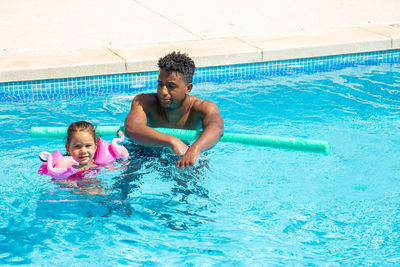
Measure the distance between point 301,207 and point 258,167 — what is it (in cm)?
87

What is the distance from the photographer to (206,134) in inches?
188

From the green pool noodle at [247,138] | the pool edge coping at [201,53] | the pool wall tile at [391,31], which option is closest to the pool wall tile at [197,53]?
the pool edge coping at [201,53]

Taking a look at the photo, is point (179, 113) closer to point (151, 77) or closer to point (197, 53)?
point (151, 77)

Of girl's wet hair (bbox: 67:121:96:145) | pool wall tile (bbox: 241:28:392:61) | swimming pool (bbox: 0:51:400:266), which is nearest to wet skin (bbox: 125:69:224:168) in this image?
swimming pool (bbox: 0:51:400:266)

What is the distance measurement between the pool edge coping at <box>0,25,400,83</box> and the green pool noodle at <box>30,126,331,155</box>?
2398 mm

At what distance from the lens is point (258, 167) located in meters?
5.67

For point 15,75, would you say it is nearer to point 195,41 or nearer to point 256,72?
point 195,41

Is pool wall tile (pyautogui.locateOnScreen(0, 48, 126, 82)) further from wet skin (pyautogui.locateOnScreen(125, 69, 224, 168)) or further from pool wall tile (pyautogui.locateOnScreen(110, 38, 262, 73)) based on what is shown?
wet skin (pyautogui.locateOnScreen(125, 69, 224, 168))

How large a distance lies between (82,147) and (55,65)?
118 inches

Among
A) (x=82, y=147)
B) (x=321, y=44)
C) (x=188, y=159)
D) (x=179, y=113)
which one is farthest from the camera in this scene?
(x=321, y=44)

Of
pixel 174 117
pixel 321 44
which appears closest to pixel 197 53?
pixel 321 44

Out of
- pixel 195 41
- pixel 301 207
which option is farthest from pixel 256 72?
pixel 301 207

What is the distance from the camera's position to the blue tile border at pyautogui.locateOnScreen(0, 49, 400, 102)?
7324mm

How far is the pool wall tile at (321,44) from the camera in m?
8.18
